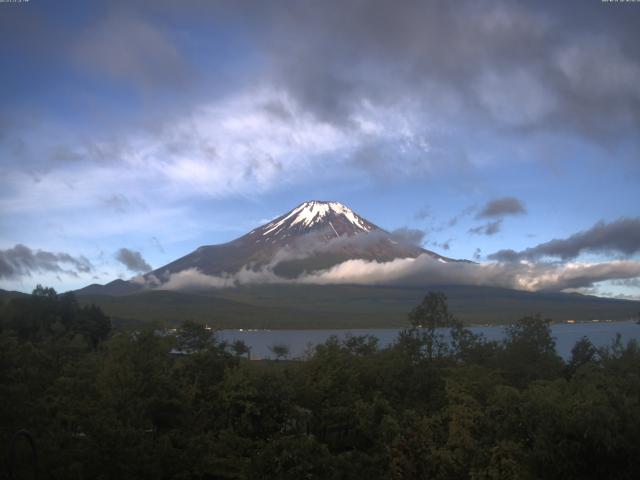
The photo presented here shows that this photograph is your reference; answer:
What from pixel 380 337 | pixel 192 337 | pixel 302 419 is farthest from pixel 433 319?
pixel 380 337

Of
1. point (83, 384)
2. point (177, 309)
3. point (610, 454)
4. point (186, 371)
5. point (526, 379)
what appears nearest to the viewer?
point (610, 454)

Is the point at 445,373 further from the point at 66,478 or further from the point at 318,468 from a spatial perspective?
the point at 66,478

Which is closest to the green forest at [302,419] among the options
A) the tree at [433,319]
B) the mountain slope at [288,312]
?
the tree at [433,319]

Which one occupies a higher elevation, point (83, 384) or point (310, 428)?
point (83, 384)

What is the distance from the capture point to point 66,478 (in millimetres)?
12383

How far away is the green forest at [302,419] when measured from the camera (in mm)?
12438

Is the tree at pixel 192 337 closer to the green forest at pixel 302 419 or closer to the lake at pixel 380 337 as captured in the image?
the green forest at pixel 302 419

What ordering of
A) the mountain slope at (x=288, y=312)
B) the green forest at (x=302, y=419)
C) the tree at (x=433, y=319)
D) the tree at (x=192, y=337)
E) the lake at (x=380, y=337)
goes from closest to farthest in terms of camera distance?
the green forest at (x=302, y=419)
the tree at (x=192, y=337)
the tree at (x=433, y=319)
the lake at (x=380, y=337)
the mountain slope at (x=288, y=312)

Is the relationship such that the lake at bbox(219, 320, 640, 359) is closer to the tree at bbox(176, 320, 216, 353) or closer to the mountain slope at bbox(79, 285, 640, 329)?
the mountain slope at bbox(79, 285, 640, 329)

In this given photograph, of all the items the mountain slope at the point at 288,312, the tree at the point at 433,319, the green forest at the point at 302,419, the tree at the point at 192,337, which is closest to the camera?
the green forest at the point at 302,419

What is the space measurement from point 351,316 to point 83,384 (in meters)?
153

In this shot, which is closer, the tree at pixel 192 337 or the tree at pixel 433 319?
the tree at pixel 192 337

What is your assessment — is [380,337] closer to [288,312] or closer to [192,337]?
[288,312]

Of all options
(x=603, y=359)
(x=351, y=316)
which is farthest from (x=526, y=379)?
(x=351, y=316)
